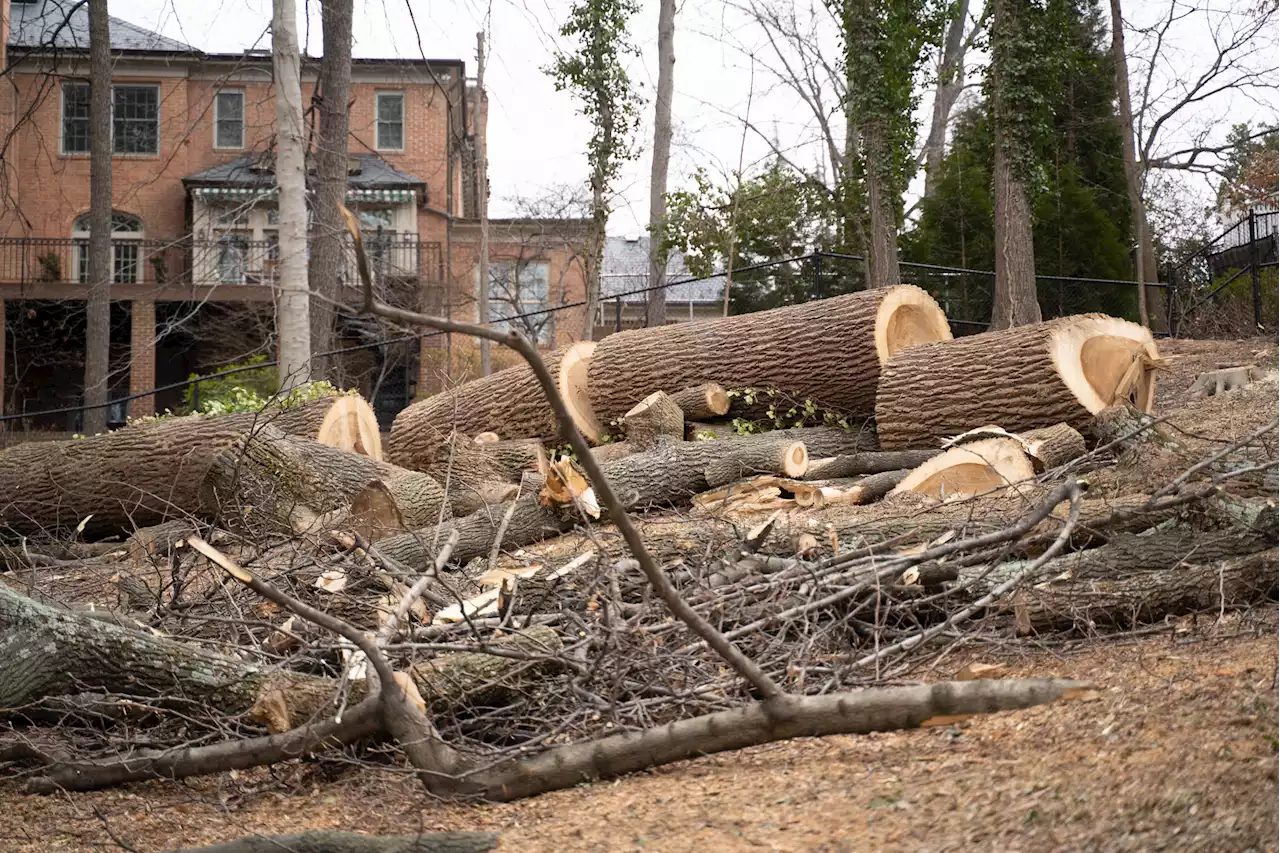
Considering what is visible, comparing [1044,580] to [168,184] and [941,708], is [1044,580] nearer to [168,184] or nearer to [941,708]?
[941,708]

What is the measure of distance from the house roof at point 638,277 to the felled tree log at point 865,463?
17778mm

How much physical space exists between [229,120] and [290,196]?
16.0 m

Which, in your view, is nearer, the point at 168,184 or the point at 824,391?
the point at 824,391

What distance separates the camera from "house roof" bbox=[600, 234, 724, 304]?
90.1 feet

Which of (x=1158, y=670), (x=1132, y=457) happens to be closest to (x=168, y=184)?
(x=1132, y=457)

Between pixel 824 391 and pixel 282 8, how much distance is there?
23.3 feet

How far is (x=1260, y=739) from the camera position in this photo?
2666mm

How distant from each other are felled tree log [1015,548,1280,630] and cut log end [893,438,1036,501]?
2573 mm

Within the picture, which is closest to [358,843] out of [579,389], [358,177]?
[579,389]

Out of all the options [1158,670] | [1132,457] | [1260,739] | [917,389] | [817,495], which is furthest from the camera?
[917,389]

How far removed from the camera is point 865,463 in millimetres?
7824

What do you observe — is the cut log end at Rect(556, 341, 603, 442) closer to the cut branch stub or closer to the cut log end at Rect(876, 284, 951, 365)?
the cut branch stub

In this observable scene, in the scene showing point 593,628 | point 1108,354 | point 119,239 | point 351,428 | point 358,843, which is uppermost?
point 119,239

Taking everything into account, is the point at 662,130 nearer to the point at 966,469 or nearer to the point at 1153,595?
the point at 966,469
